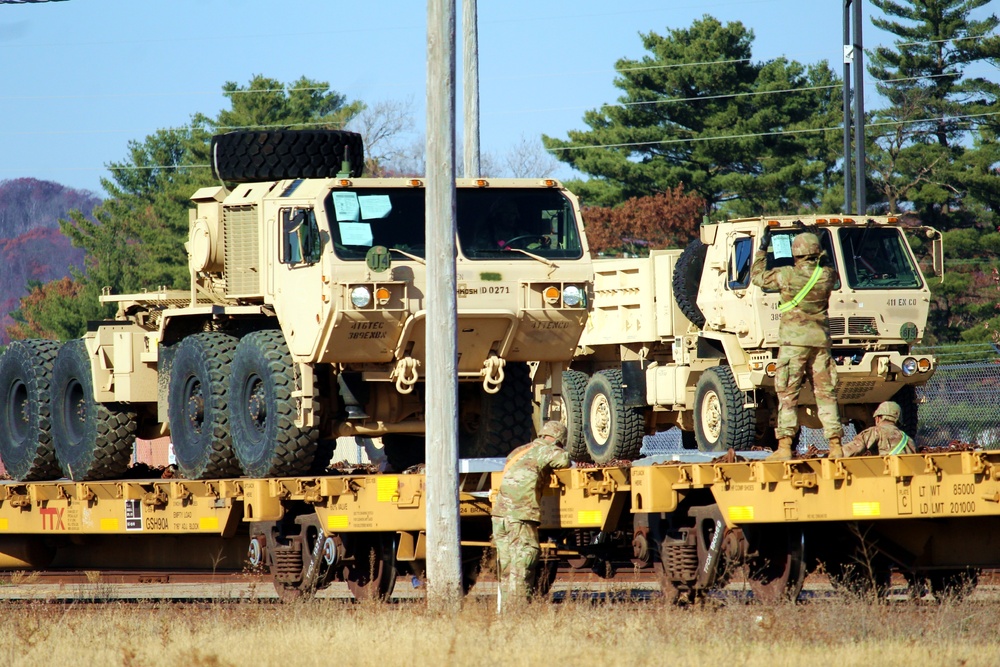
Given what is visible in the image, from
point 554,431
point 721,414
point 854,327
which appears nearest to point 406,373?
point 554,431

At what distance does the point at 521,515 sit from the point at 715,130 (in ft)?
112

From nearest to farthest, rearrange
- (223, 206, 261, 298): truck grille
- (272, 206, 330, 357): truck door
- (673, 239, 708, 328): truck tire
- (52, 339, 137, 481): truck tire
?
(272, 206, 330, 357): truck door → (223, 206, 261, 298): truck grille → (52, 339, 137, 481): truck tire → (673, 239, 708, 328): truck tire

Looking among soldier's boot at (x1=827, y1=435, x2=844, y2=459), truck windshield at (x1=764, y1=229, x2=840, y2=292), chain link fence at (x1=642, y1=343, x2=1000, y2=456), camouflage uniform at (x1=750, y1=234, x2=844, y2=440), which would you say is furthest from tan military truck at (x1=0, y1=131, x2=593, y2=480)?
chain link fence at (x1=642, y1=343, x2=1000, y2=456)

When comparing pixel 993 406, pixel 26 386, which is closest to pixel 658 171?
pixel 993 406

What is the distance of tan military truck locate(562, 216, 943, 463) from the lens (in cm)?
1870

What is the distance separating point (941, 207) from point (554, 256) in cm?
3191

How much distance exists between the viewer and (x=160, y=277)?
5184 cm

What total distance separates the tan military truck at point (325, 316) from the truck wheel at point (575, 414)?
315 inches

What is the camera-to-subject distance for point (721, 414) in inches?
770

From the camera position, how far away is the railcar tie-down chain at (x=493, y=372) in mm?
14188

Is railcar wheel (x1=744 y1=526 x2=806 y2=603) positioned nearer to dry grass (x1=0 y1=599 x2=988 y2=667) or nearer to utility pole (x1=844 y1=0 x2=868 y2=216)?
dry grass (x1=0 y1=599 x2=988 y2=667)

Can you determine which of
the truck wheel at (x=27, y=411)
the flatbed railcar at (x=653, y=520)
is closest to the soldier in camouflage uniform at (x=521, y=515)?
the flatbed railcar at (x=653, y=520)

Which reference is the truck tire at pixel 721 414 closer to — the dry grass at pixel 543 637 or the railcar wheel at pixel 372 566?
the railcar wheel at pixel 372 566

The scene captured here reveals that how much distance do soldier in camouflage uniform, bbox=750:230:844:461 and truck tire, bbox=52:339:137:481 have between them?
6763 millimetres
